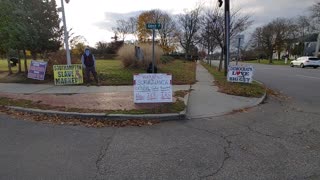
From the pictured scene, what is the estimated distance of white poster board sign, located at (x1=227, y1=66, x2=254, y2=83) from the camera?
1340 centimetres

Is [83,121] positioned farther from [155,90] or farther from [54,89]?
[54,89]

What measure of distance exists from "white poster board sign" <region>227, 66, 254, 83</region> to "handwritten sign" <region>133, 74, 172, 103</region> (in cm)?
617

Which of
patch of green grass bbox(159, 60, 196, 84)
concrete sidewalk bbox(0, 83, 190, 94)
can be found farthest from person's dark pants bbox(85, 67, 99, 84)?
patch of green grass bbox(159, 60, 196, 84)

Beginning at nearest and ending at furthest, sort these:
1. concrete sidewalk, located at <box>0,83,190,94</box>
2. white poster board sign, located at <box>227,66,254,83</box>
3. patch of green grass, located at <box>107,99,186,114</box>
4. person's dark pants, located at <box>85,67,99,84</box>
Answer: patch of green grass, located at <box>107,99,186,114</box>
concrete sidewalk, located at <box>0,83,190,94</box>
person's dark pants, located at <box>85,67,99,84</box>
white poster board sign, located at <box>227,66,254,83</box>

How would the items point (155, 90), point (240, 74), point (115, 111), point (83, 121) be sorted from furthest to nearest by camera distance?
point (240, 74), point (155, 90), point (115, 111), point (83, 121)

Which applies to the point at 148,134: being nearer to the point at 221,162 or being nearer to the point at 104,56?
the point at 221,162

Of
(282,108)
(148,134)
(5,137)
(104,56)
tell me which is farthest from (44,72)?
(104,56)

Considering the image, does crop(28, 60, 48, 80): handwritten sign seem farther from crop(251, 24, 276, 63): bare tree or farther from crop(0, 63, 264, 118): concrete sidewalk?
crop(251, 24, 276, 63): bare tree

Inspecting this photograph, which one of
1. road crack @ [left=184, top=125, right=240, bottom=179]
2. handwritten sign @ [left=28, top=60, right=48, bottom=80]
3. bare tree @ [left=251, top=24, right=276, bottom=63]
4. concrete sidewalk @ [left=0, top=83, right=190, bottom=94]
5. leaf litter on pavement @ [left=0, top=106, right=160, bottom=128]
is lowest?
road crack @ [left=184, top=125, right=240, bottom=179]

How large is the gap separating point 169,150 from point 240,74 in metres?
9.34

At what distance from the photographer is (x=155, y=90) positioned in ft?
27.9

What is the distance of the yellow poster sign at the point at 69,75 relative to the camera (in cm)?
1329

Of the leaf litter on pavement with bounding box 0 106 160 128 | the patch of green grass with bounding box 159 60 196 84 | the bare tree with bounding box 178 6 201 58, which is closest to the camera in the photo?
the leaf litter on pavement with bounding box 0 106 160 128

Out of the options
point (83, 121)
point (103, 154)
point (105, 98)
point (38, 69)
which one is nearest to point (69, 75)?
point (38, 69)
